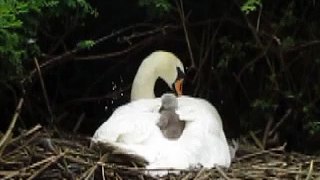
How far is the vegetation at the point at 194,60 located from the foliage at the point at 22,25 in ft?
0.04

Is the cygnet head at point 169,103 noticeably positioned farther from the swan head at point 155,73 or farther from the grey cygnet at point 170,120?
the swan head at point 155,73

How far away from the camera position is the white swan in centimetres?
353

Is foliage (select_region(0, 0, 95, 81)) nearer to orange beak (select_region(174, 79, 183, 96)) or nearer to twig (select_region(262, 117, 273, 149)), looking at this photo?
orange beak (select_region(174, 79, 183, 96))

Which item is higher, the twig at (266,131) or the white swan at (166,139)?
the white swan at (166,139)

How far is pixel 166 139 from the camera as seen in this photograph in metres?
3.64

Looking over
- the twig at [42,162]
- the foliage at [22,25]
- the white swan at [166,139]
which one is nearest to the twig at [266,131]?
the white swan at [166,139]

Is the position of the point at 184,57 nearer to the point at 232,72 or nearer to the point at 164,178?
the point at 232,72

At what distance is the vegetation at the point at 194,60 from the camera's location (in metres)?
4.24

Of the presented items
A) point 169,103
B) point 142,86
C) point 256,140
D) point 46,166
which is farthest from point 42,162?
point 256,140

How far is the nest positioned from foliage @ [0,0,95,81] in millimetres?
274

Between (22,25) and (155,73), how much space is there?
2.79ft

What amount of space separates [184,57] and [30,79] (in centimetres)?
95

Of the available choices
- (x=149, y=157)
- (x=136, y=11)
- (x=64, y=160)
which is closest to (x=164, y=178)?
(x=149, y=157)

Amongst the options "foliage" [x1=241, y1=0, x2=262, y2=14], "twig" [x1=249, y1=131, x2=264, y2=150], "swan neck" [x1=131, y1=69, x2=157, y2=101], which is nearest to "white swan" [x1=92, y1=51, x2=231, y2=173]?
"swan neck" [x1=131, y1=69, x2=157, y2=101]
